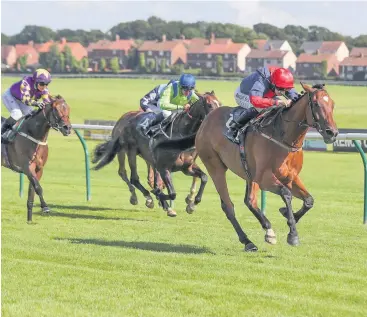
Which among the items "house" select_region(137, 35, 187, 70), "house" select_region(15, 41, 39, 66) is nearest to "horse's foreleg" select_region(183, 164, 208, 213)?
"house" select_region(137, 35, 187, 70)

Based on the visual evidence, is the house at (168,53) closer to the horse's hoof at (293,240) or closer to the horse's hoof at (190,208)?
the horse's hoof at (190,208)

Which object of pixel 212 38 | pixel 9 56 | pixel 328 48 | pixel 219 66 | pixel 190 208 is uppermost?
pixel 190 208

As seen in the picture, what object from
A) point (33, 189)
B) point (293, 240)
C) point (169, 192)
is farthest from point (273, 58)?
point (293, 240)

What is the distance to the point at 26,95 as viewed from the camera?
10.4 m

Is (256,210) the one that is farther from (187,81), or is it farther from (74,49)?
(74,49)

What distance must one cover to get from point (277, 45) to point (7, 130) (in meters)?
108

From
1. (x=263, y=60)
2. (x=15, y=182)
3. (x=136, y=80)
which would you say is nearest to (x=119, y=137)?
(x=15, y=182)

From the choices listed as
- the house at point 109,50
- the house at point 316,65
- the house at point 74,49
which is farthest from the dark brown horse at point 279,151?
the house at point 109,50

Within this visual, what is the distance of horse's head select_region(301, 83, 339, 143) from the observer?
6.87 metres

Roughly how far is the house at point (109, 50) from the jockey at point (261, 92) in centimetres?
12486

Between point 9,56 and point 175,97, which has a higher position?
point 175,97

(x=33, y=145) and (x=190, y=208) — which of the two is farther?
(x=33, y=145)

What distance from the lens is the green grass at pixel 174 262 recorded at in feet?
18.0

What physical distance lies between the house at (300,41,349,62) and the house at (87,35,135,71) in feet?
104
